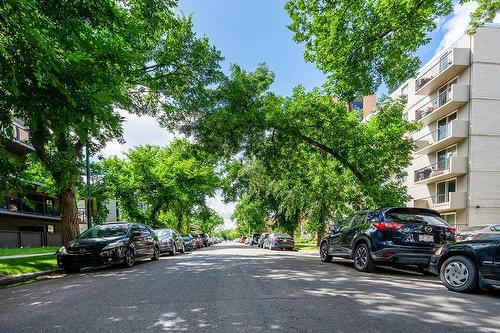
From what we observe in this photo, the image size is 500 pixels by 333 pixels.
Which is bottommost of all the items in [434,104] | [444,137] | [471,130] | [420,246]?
[420,246]

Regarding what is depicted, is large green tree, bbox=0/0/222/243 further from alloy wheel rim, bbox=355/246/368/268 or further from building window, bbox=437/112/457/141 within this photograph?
building window, bbox=437/112/457/141

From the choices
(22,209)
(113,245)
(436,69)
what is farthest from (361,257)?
(22,209)

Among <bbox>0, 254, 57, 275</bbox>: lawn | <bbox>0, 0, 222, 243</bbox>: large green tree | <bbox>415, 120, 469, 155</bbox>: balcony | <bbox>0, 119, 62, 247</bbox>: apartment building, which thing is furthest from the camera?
<bbox>415, 120, 469, 155</bbox>: balcony

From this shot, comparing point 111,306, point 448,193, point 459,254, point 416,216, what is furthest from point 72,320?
point 448,193

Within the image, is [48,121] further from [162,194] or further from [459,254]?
[162,194]

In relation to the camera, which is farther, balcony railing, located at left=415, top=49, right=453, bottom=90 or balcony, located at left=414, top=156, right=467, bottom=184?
balcony railing, located at left=415, top=49, right=453, bottom=90

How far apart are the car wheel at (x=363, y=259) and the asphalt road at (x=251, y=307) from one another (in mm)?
1803

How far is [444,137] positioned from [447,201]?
16.7 ft

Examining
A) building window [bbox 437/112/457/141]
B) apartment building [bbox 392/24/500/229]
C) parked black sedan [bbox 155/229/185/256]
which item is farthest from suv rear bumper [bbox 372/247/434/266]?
building window [bbox 437/112/457/141]

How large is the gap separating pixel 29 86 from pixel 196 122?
1226 cm

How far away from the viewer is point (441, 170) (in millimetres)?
31594

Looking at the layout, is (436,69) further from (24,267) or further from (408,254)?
(24,267)

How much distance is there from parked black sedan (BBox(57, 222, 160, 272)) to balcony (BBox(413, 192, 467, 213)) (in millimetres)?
23890

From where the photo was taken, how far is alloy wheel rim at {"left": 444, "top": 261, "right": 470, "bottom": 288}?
274 inches
